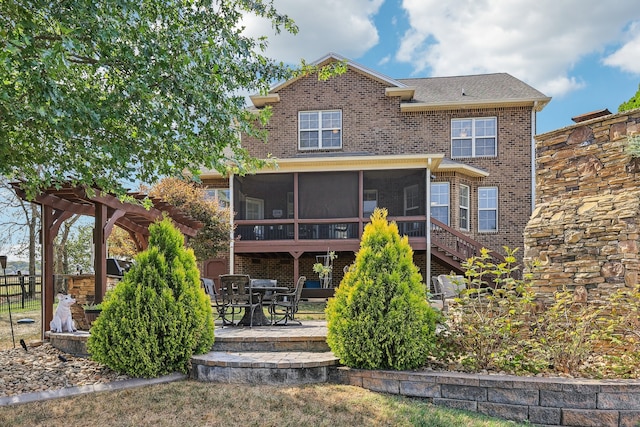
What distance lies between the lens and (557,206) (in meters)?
8.29

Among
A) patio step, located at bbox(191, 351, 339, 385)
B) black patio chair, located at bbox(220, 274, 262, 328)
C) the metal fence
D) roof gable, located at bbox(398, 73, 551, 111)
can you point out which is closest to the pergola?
black patio chair, located at bbox(220, 274, 262, 328)

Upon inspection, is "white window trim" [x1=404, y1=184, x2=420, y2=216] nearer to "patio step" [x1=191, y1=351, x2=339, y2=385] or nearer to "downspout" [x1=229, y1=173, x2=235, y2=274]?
"downspout" [x1=229, y1=173, x2=235, y2=274]

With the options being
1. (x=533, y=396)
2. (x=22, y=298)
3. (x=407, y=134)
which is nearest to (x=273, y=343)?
(x=533, y=396)

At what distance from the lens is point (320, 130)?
18641 millimetres

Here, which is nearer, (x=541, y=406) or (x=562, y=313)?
(x=541, y=406)

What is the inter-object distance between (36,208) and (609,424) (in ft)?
66.3

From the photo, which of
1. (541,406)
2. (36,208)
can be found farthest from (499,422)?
(36,208)

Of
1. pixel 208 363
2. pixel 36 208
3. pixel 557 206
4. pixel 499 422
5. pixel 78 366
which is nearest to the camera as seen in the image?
pixel 499 422

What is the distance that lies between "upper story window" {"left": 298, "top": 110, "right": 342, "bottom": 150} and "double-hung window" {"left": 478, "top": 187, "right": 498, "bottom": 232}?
5.50 metres

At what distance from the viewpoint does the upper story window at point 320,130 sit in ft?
61.1

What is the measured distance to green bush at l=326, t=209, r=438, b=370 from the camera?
5.87m

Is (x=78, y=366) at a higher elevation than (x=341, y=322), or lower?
lower

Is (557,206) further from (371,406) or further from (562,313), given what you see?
(371,406)

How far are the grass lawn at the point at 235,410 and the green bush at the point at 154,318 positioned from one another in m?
0.50
